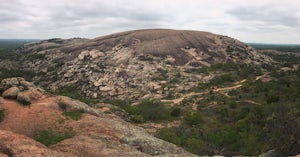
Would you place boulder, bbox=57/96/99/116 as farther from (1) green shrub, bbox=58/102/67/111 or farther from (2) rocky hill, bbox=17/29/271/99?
(2) rocky hill, bbox=17/29/271/99

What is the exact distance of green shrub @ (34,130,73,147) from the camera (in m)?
17.0

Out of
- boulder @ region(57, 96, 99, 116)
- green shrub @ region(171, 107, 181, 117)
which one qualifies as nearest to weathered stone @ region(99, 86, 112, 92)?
green shrub @ region(171, 107, 181, 117)

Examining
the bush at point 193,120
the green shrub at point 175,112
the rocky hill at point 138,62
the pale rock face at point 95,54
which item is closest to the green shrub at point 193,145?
the bush at point 193,120

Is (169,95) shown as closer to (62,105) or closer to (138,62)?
(138,62)

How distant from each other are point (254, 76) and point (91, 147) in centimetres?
5072

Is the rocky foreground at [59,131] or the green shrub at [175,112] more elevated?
the rocky foreground at [59,131]

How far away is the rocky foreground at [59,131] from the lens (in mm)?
14000

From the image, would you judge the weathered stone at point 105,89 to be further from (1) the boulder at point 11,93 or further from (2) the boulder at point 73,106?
(1) the boulder at point 11,93

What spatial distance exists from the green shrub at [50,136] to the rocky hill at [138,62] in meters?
36.2

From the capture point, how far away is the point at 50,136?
696 inches

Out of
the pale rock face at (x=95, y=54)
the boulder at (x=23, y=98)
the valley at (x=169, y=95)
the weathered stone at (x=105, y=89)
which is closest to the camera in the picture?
the valley at (x=169, y=95)

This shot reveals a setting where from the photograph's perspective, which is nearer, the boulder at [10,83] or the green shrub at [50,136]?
the green shrub at [50,136]

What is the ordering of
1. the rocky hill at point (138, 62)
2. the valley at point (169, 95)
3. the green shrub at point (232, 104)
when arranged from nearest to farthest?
1. the valley at point (169, 95)
2. the green shrub at point (232, 104)
3. the rocky hill at point (138, 62)

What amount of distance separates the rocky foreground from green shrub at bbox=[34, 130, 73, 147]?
0.40 ft
